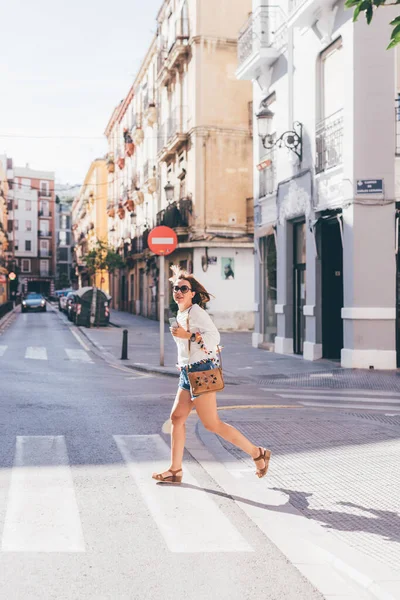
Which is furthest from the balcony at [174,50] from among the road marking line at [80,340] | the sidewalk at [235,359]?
the sidewalk at [235,359]

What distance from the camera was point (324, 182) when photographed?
16.7 meters

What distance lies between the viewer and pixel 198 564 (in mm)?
4320

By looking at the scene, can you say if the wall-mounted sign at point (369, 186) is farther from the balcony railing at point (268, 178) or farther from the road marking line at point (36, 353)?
the road marking line at point (36, 353)

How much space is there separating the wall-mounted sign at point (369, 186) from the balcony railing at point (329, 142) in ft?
3.32

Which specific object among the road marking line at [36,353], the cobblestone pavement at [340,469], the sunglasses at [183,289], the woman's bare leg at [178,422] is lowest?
the road marking line at [36,353]

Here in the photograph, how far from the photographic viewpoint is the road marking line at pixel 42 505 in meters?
4.64

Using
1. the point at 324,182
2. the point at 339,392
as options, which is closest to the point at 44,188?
the point at 324,182

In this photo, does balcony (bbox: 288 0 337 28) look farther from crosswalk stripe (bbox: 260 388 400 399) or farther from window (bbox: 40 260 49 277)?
window (bbox: 40 260 49 277)

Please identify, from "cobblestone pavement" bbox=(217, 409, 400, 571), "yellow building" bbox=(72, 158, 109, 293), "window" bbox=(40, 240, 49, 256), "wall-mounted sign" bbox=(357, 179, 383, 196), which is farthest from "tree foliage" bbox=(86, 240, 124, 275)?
"window" bbox=(40, 240, 49, 256)

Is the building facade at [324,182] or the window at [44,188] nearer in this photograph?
the building facade at [324,182]

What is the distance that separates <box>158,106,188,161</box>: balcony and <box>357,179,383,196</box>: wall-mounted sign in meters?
17.8

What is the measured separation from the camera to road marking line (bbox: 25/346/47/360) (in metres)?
18.8

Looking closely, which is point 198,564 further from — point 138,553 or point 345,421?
point 345,421

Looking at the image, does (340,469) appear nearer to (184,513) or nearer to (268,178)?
(184,513)
